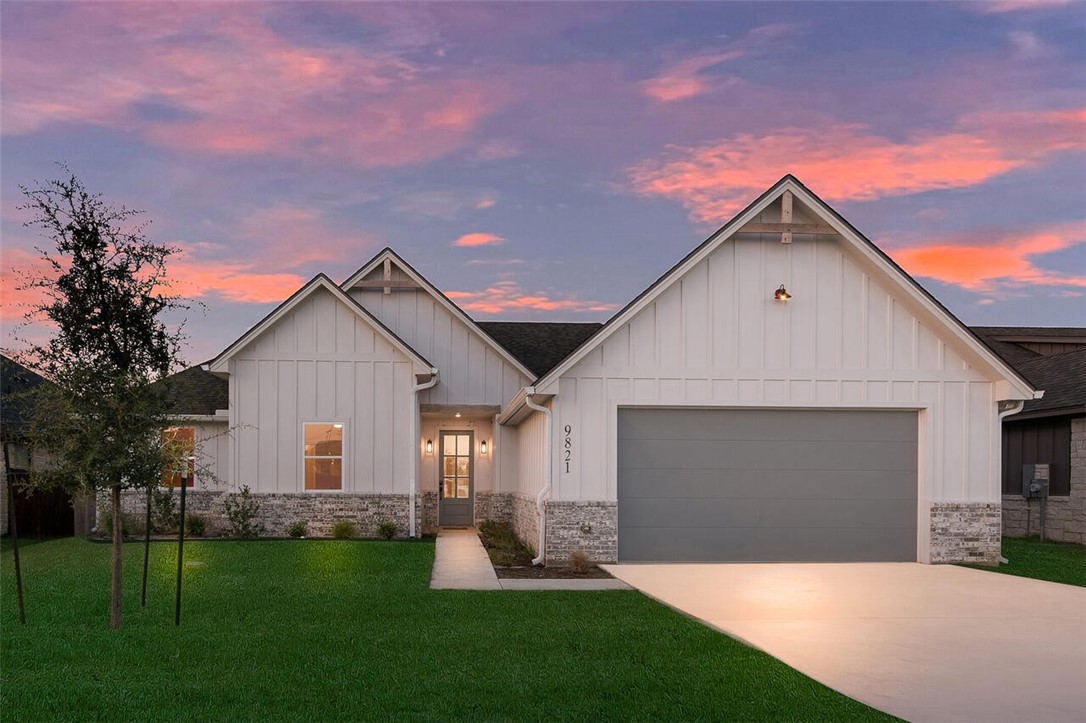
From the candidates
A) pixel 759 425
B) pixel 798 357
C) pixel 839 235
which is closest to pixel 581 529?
pixel 759 425

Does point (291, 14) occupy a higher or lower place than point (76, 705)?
higher

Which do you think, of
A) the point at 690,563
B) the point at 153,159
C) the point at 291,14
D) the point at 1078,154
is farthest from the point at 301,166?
the point at 1078,154

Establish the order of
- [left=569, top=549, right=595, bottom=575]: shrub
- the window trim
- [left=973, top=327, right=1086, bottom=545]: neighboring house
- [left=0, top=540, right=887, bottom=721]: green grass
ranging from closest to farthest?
[left=0, top=540, right=887, bottom=721]: green grass < [left=569, top=549, right=595, bottom=575]: shrub < [left=973, top=327, right=1086, bottom=545]: neighboring house < the window trim

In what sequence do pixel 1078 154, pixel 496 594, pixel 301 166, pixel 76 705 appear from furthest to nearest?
pixel 301 166, pixel 1078 154, pixel 496 594, pixel 76 705

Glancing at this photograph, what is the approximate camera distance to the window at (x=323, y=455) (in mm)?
22125

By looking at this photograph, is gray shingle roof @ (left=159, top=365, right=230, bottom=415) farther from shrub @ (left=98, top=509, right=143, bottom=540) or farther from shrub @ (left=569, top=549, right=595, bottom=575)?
shrub @ (left=569, top=549, right=595, bottom=575)

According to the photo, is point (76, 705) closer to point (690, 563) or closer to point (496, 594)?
point (496, 594)

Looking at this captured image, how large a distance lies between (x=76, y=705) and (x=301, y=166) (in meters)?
15.5

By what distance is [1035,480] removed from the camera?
917 inches

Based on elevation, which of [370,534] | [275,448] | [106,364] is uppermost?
[106,364]

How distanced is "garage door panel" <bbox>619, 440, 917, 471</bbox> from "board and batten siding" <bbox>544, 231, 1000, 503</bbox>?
16.2 inches

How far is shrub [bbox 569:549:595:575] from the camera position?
52.9 feet

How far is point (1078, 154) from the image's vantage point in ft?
65.7

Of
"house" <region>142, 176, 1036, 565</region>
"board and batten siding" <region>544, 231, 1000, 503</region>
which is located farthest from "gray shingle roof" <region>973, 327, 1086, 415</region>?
"house" <region>142, 176, 1036, 565</region>
